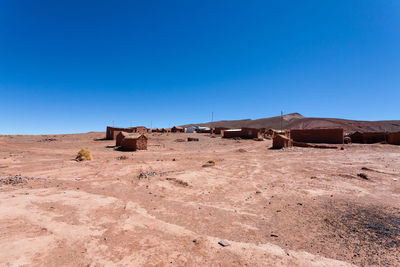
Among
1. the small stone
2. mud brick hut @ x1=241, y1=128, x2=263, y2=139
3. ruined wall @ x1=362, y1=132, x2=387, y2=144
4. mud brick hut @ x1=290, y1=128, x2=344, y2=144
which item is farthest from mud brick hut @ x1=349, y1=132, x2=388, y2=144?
the small stone

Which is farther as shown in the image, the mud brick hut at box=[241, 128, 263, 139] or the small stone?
the mud brick hut at box=[241, 128, 263, 139]

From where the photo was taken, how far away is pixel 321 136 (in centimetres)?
2441

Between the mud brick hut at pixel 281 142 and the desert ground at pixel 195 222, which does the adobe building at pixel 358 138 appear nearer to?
the mud brick hut at pixel 281 142

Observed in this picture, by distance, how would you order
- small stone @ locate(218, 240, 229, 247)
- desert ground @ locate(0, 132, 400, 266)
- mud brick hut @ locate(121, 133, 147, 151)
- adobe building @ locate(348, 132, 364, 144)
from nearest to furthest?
desert ground @ locate(0, 132, 400, 266) < small stone @ locate(218, 240, 229, 247) < mud brick hut @ locate(121, 133, 147, 151) < adobe building @ locate(348, 132, 364, 144)

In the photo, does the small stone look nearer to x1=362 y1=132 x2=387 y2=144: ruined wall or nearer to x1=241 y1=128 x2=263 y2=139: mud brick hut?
x1=241 y1=128 x2=263 y2=139: mud brick hut

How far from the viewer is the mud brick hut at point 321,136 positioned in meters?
23.4

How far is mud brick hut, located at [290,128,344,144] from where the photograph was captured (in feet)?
76.8

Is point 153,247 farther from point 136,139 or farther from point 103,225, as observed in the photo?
point 136,139

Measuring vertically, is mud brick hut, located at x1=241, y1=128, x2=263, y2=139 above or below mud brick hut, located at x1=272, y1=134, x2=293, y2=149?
above

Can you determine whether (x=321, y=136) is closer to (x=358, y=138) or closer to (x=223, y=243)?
(x=358, y=138)

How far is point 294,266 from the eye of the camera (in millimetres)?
2900

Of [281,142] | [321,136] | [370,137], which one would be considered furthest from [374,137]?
[281,142]

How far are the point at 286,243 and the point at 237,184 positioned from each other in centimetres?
413

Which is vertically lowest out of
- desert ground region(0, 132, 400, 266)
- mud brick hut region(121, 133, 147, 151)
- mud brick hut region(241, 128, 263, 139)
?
desert ground region(0, 132, 400, 266)
